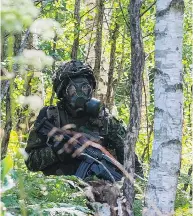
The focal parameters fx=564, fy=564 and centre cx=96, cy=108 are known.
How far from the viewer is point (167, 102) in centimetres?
279

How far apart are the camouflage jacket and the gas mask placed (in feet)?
0.31

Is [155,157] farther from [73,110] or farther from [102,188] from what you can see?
[73,110]

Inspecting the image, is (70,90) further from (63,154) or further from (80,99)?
(63,154)

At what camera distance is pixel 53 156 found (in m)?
4.80

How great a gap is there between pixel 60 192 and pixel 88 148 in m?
1.55

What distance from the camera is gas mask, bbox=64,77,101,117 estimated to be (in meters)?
4.81

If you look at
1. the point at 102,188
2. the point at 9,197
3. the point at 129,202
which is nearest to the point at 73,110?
the point at 102,188

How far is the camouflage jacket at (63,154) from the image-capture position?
4.84 metres

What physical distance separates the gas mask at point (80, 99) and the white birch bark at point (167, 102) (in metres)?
2.01

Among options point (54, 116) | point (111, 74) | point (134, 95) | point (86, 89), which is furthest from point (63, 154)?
point (111, 74)

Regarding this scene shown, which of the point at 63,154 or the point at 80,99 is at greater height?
the point at 80,99

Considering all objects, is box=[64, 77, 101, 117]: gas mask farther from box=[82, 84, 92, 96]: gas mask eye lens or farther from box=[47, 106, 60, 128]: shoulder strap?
box=[47, 106, 60, 128]: shoulder strap

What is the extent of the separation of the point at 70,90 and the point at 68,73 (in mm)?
157

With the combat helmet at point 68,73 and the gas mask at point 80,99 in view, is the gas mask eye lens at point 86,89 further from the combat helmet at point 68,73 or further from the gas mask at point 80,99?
the combat helmet at point 68,73
